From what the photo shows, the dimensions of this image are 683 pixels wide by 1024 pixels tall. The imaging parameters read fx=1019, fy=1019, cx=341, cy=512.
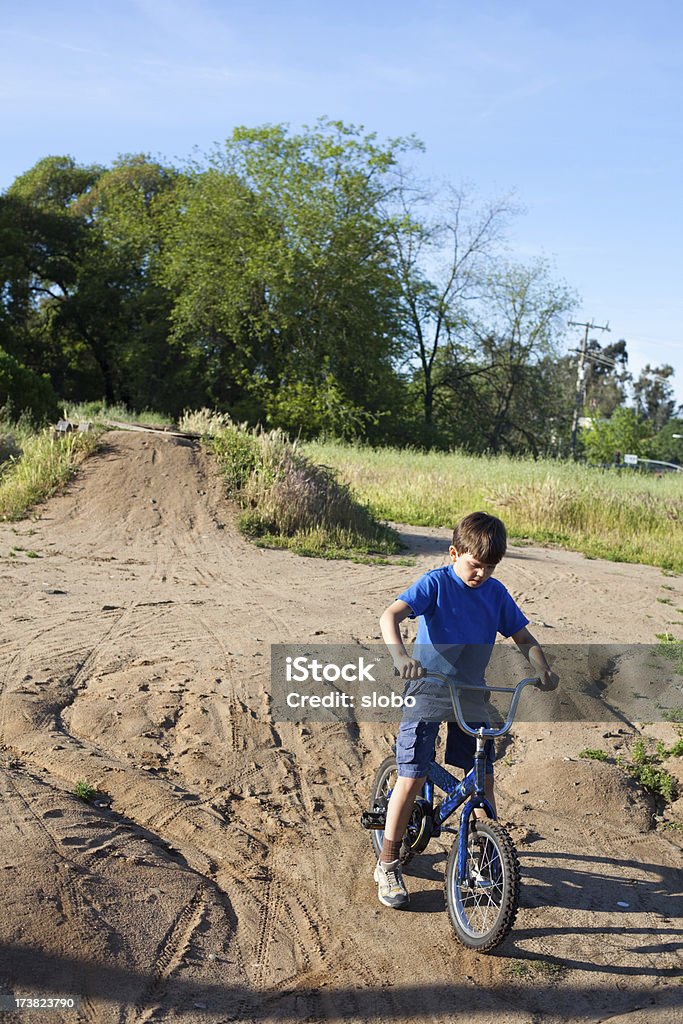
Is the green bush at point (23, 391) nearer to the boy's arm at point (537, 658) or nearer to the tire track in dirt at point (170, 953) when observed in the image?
the tire track in dirt at point (170, 953)

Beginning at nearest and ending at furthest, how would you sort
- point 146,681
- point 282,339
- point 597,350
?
point 146,681
point 282,339
point 597,350

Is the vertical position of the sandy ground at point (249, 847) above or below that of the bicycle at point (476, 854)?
below

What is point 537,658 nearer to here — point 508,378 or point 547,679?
point 547,679

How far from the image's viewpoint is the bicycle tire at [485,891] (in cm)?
398

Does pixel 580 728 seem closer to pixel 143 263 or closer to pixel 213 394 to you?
pixel 213 394

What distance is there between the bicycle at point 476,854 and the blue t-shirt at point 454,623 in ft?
0.41

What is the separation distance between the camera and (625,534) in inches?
685

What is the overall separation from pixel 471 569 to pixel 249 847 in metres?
1.97

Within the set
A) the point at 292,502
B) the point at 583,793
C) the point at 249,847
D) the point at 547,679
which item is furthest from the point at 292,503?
the point at 547,679

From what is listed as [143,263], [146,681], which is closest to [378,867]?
[146,681]

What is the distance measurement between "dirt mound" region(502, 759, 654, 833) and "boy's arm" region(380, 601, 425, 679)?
2442 mm

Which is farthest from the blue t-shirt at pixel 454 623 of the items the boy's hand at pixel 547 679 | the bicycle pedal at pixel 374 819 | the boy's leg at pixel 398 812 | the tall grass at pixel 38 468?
the tall grass at pixel 38 468

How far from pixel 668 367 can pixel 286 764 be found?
92718mm

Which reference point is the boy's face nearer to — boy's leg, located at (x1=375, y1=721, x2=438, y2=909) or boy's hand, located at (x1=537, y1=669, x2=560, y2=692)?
boy's hand, located at (x1=537, y1=669, x2=560, y2=692)
